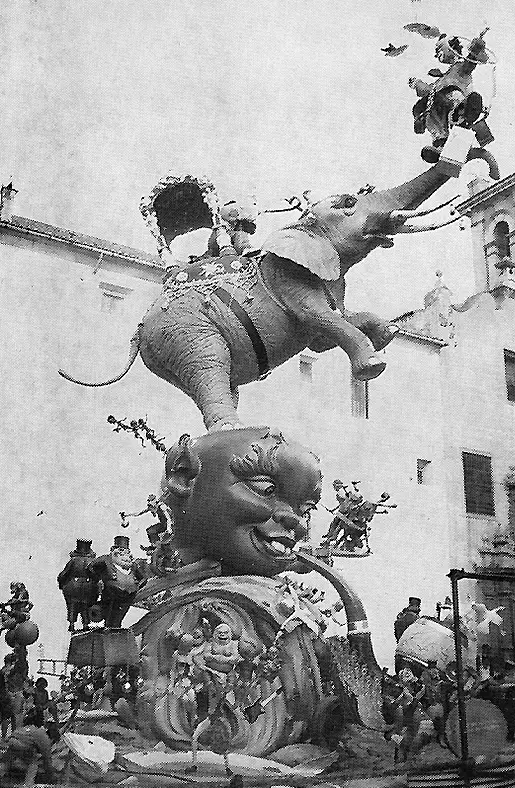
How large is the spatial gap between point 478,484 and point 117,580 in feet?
10.7

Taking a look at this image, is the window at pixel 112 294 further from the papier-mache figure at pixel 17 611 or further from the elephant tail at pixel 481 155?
the elephant tail at pixel 481 155

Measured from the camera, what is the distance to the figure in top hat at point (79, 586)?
87.5 inches

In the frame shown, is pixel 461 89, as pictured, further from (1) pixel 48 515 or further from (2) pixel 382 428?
(2) pixel 382 428

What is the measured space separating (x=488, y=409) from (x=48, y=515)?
9.14ft

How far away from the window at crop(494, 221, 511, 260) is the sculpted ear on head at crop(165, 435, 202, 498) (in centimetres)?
344

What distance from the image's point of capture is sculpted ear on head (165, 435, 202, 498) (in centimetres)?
196

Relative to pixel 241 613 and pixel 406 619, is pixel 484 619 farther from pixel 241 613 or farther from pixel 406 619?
pixel 241 613

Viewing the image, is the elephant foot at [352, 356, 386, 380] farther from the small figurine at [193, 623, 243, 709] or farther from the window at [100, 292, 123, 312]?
the window at [100, 292, 123, 312]

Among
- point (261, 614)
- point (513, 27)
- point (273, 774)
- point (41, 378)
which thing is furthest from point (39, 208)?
point (273, 774)

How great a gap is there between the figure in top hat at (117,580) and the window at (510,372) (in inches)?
140

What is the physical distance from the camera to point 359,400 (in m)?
4.86

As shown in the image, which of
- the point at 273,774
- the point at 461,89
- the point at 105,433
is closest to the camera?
the point at 273,774

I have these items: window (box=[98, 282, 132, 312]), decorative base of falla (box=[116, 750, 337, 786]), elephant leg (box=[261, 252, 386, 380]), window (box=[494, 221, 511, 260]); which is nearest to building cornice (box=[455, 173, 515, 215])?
window (box=[494, 221, 511, 260])

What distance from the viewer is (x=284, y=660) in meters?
1.78
